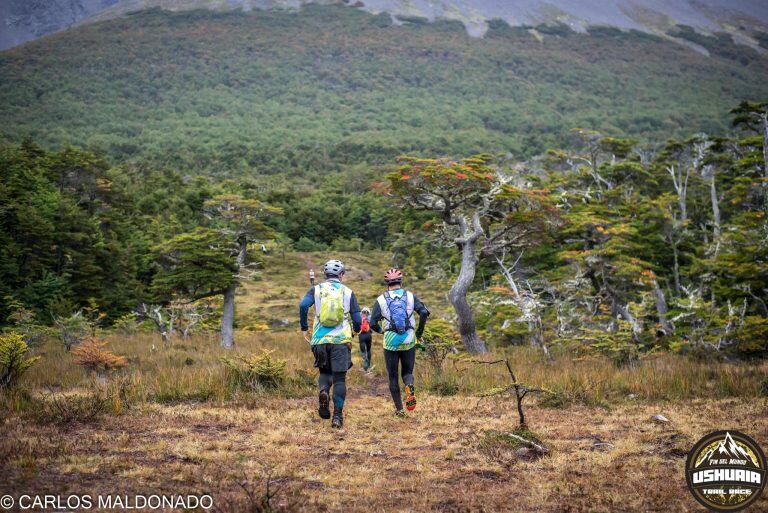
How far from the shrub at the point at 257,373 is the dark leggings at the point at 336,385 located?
210cm

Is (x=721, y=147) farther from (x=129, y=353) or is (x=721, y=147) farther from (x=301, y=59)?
(x=301, y=59)

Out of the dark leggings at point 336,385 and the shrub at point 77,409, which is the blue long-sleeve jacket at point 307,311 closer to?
the dark leggings at point 336,385

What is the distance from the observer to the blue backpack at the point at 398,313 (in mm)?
6754

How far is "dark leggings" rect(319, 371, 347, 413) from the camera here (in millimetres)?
6219

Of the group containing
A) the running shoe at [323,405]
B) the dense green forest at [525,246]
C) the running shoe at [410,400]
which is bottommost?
the dense green forest at [525,246]

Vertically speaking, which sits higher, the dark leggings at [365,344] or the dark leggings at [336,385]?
the dark leggings at [336,385]

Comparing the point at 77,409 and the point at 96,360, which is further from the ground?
the point at 77,409

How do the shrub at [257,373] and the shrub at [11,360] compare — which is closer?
the shrub at [11,360]

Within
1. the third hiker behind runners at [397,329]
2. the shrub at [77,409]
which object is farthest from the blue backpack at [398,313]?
the shrub at [77,409]

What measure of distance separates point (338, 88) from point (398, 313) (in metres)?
154

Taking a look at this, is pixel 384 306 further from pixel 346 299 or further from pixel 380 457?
pixel 380 457

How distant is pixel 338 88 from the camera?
153 metres

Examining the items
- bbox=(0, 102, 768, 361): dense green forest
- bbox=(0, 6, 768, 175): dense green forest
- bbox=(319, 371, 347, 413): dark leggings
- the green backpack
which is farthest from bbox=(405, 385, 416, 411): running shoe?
bbox=(0, 6, 768, 175): dense green forest

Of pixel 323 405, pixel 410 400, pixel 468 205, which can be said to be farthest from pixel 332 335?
pixel 468 205
